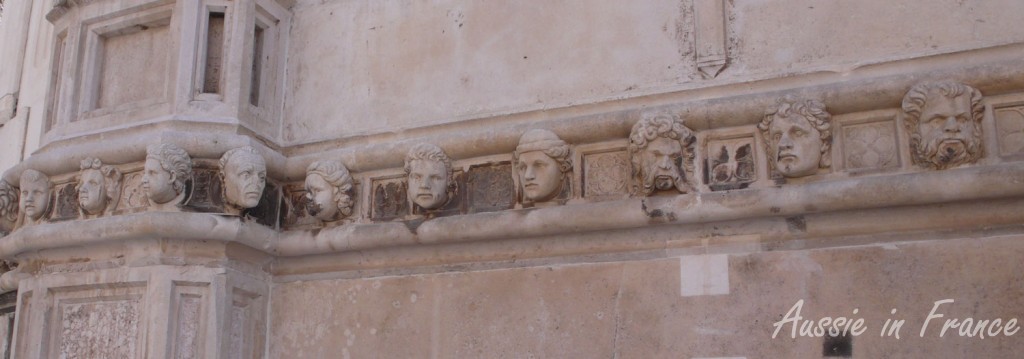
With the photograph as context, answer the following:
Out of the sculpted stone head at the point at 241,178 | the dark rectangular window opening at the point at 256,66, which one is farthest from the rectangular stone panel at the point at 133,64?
the sculpted stone head at the point at 241,178

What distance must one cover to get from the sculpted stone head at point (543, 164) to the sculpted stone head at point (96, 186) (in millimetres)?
1585

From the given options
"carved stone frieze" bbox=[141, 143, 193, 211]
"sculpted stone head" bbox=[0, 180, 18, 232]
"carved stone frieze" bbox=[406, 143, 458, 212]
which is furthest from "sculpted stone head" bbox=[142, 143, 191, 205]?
"sculpted stone head" bbox=[0, 180, 18, 232]

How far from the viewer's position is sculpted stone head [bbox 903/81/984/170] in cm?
311

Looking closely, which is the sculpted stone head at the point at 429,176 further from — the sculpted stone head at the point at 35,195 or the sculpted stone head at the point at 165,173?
the sculpted stone head at the point at 35,195

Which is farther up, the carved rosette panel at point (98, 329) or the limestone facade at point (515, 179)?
the limestone facade at point (515, 179)

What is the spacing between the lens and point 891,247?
10.4 feet

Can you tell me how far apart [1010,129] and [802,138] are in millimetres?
592

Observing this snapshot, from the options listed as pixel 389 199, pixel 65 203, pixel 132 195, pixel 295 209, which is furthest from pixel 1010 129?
pixel 65 203

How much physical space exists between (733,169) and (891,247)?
1.81 ft

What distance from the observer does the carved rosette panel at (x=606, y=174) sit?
3621 mm

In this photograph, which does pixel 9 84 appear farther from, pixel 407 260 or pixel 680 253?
pixel 680 253

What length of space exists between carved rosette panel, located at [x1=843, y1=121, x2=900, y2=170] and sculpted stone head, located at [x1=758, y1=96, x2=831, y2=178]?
7cm

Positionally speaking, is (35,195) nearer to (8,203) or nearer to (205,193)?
(8,203)

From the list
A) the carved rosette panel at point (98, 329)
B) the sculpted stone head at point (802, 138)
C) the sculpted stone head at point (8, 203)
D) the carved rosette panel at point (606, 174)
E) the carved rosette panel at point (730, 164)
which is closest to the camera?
the sculpted stone head at point (802, 138)
